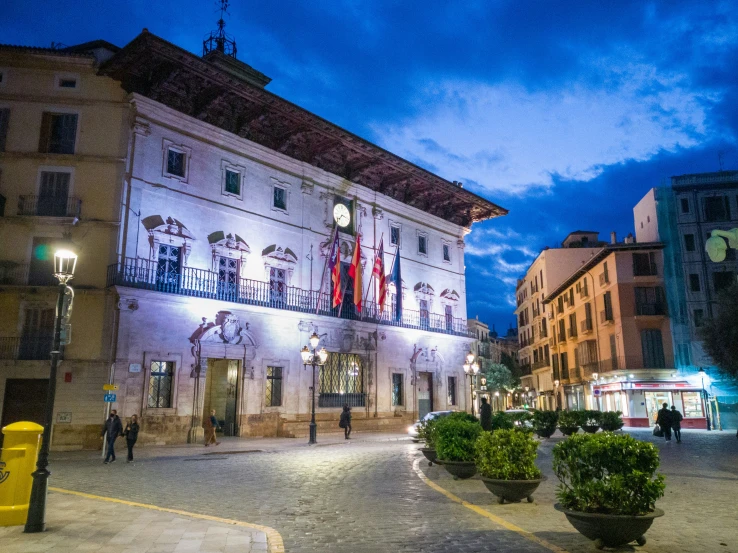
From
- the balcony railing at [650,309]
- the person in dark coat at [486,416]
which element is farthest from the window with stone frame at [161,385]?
the balcony railing at [650,309]

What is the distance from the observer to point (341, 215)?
1319 inches

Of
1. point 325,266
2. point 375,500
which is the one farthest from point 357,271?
point 375,500

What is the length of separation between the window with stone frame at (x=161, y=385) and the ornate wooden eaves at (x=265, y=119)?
37.0 ft

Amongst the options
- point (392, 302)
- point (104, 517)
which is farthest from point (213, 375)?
point (104, 517)

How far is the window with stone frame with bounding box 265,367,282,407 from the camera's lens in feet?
92.0

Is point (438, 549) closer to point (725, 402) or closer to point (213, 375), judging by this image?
point (213, 375)

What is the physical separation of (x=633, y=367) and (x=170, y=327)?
3107cm

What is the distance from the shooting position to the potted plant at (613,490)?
6430 millimetres

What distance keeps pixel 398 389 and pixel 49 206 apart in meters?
21.1

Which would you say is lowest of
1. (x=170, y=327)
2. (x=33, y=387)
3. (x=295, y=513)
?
(x=295, y=513)

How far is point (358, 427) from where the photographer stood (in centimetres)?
3189

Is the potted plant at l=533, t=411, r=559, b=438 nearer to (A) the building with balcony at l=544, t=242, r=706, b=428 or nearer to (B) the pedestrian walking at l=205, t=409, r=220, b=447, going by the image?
(B) the pedestrian walking at l=205, t=409, r=220, b=447

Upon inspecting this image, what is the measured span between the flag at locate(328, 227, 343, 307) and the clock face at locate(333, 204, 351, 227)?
316 centimetres

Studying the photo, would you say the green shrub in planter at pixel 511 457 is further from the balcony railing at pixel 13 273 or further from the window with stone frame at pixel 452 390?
the window with stone frame at pixel 452 390
